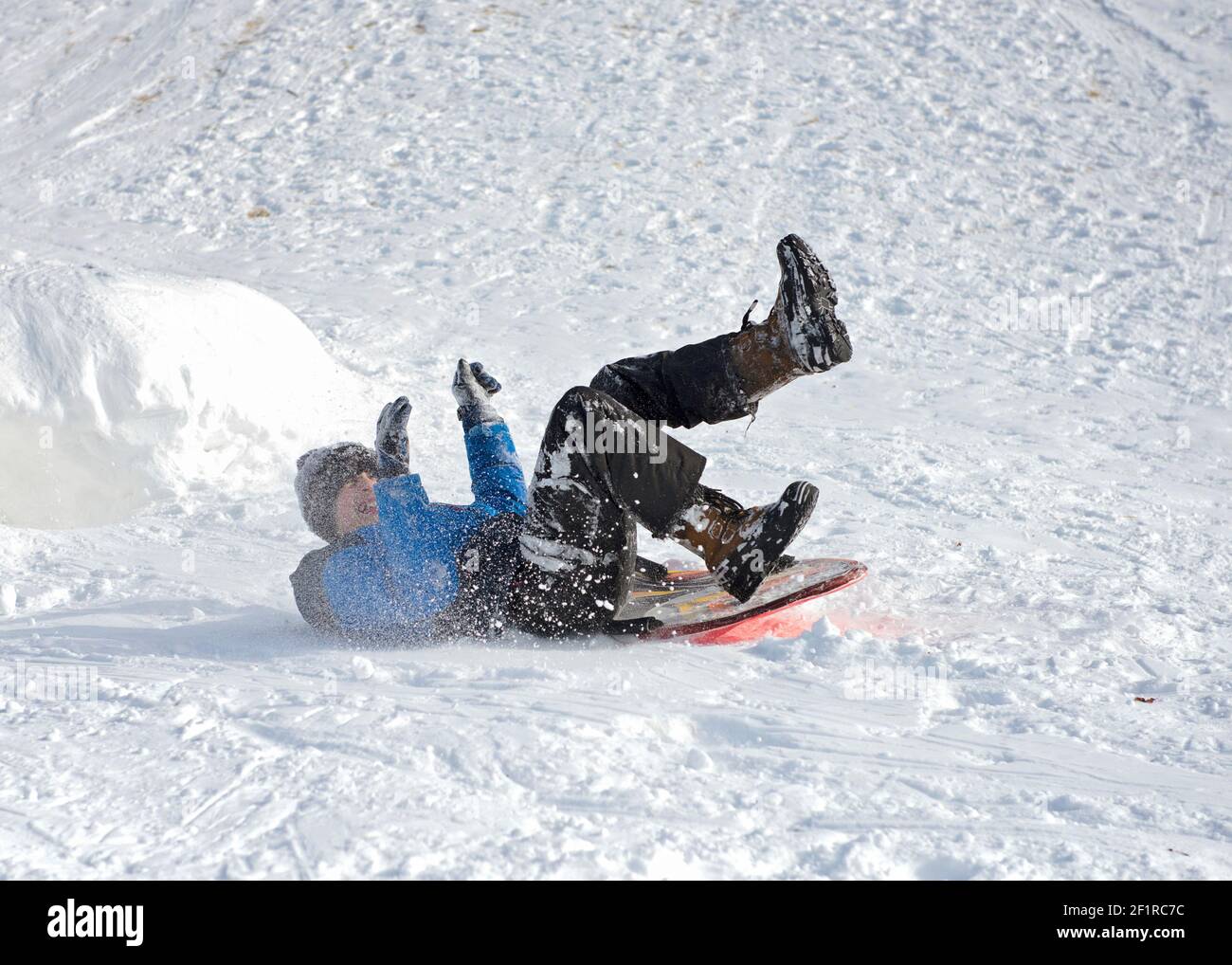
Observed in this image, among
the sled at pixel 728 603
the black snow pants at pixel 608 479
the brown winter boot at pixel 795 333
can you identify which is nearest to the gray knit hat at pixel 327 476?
the black snow pants at pixel 608 479

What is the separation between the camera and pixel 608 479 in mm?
2971

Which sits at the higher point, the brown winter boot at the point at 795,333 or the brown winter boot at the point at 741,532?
the brown winter boot at the point at 795,333

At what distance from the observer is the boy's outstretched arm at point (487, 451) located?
11.1 ft

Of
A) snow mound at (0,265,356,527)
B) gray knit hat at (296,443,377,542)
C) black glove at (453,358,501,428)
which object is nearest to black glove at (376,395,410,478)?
gray knit hat at (296,443,377,542)

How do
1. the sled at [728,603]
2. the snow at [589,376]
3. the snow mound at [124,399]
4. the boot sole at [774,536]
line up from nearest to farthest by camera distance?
the snow at [589,376], the boot sole at [774,536], the sled at [728,603], the snow mound at [124,399]

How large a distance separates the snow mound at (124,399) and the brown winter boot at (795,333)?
2613 mm

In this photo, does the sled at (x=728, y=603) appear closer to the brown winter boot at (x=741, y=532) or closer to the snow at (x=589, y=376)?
the snow at (x=589, y=376)

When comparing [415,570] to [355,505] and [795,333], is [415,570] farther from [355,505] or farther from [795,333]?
[795,333]

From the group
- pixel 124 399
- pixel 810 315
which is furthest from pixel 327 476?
pixel 124 399

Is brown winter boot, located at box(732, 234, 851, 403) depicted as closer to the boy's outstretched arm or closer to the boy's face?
the boy's outstretched arm

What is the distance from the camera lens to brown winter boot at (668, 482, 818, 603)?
293 centimetres

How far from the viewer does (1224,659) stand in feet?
11.0

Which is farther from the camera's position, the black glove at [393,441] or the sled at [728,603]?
the black glove at [393,441]
